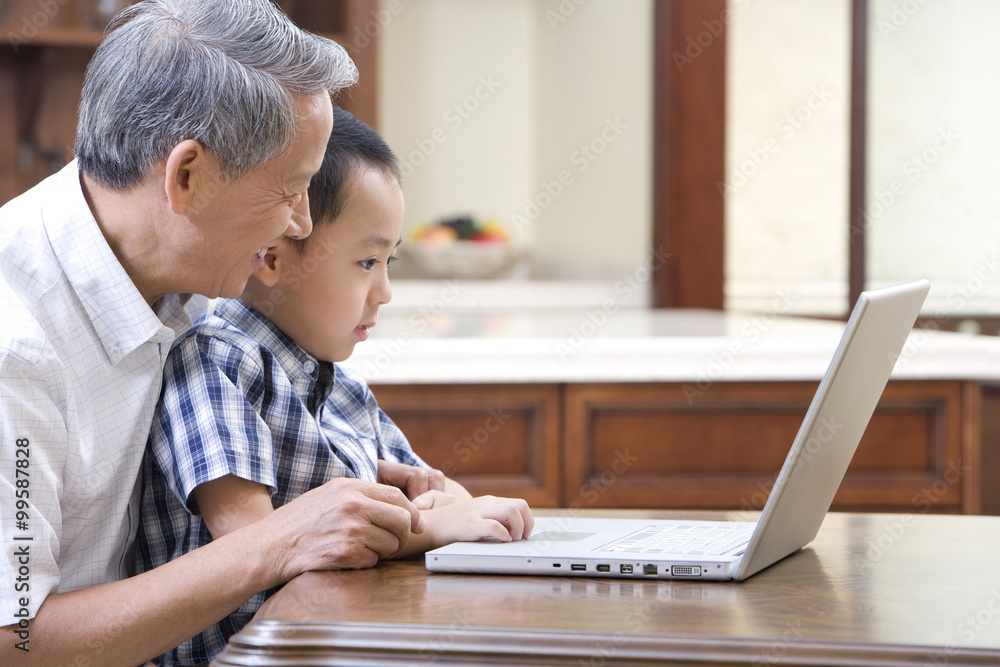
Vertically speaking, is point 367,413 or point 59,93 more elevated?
point 59,93

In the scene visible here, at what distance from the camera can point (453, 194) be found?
3.62 meters

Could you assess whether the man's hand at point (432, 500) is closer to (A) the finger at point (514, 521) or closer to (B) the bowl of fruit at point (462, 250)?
(A) the finger at point (514, 521)

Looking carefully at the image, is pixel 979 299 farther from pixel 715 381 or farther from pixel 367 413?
pixel 367 413

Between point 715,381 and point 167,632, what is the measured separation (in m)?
1.15

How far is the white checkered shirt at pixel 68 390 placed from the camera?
0.76m

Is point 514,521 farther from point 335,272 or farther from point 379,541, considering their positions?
point 335,272

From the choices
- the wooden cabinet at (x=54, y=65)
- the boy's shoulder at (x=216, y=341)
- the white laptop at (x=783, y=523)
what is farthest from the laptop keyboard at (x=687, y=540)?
the wooden cabinet at (x=54, y=65)

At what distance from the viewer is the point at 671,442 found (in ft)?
5.75

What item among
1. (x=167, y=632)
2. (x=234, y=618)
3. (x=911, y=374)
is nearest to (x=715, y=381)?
(x=911, y=374)

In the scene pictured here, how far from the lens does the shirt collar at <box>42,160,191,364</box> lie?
2.78ft

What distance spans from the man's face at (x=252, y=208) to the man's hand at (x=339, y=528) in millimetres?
219

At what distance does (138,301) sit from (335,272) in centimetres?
21

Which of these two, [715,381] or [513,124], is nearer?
[715,381]

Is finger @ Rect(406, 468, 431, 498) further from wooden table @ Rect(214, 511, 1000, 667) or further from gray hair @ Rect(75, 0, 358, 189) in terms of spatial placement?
gray hair @ Rect(75, 0, 358, 189)
